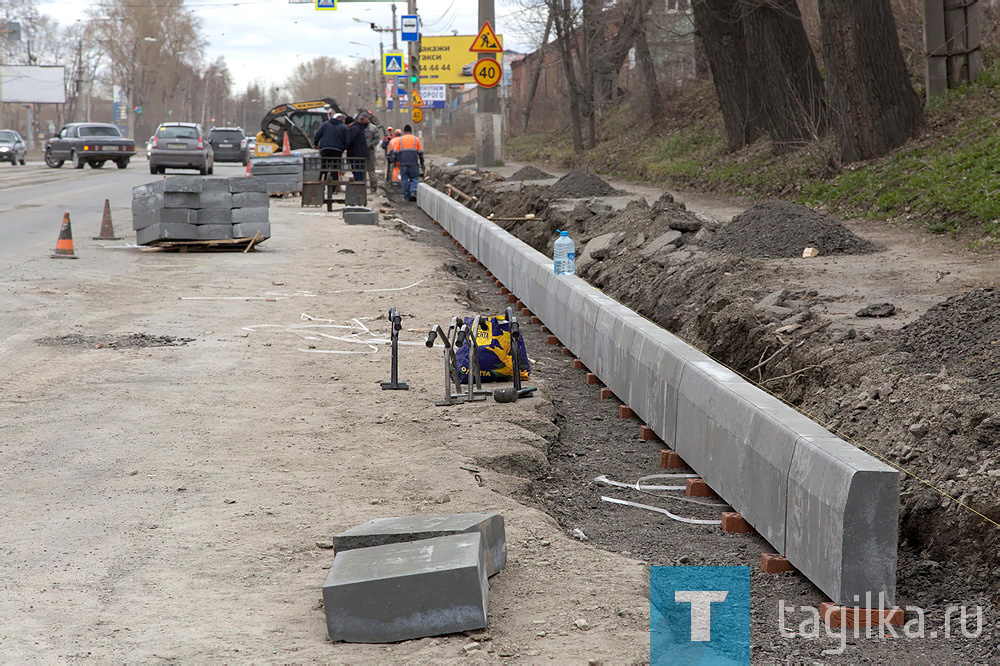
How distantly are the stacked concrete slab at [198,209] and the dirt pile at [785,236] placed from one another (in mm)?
7707

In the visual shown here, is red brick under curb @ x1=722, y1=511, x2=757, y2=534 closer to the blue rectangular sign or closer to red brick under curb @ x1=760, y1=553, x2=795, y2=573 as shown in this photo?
red brick under curb @ x1=760, y1=553, x2=795, y2=573

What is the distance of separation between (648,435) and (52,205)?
Result: 20.6 m

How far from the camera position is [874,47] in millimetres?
17750

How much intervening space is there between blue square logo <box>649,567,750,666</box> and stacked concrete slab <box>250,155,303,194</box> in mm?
26028

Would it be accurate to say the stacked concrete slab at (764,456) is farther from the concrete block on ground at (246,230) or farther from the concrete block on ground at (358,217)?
the concrete block on ground at (358,217)

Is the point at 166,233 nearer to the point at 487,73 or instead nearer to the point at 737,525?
the point at 737,525

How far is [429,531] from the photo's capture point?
4676 millimetres

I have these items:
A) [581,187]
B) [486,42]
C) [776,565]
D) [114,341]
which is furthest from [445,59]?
[776,565]

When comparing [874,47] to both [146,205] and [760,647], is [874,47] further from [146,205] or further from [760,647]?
[760,647]

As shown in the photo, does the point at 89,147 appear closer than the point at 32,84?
Yes

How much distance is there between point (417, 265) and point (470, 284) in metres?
0.83

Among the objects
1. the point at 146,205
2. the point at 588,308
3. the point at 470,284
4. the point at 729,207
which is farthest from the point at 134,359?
the point at 729,207

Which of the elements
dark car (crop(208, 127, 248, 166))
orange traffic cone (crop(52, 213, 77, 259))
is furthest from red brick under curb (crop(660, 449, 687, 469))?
dark car (crop(208, 127, 248, 166))

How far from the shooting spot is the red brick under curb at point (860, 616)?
4.58 metres
